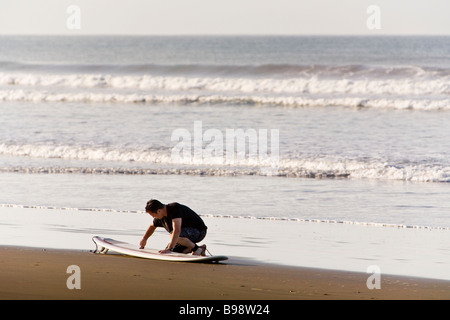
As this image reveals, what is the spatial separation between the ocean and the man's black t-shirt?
577 mm

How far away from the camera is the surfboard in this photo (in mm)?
7844

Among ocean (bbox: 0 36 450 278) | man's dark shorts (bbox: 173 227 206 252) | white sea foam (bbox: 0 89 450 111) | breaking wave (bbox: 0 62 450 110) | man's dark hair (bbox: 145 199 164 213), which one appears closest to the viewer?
man's dark hair (bbox: 145 199 164 213)

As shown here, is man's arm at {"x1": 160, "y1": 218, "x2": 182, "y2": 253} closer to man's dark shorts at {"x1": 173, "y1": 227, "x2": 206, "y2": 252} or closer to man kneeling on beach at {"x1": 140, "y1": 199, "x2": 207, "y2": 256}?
man kneeling on beach at {"x1": 140, "y1": 199, "x2": 207, "y2": 256}

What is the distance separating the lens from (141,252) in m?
8.07

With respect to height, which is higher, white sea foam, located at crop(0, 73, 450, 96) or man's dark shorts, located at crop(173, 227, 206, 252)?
white sea foam, located at crop(0, 73, 450, 96)

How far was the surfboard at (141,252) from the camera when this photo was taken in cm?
784

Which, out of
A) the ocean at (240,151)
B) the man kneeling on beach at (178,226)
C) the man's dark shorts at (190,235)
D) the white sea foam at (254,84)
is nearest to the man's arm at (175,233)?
the man kneeling on beach at (178,226)

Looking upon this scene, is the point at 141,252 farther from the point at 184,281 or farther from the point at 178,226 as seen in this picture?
the point at 184,281

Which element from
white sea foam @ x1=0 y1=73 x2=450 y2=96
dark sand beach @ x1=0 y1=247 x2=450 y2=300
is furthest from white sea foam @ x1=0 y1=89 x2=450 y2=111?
dark sand beach @ x1=0 y1=247 x2=450 y2=300

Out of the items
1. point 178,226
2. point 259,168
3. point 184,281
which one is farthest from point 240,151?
point 184,281

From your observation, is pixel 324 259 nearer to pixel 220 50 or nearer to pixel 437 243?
pixel 437 243

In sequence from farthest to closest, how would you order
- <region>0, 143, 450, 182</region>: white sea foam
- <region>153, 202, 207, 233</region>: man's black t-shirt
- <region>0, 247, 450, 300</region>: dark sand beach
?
1. <region>0, 143, 450, 182</region>: white sea foam
2. <region>153, 202, 207, 233</region>: man's black t-shirt
3. <region>0, 247, 450, 300</region>: dark sand beach

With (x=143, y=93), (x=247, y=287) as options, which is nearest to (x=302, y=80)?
(x=143, y=93)

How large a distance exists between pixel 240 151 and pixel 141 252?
347 inches
